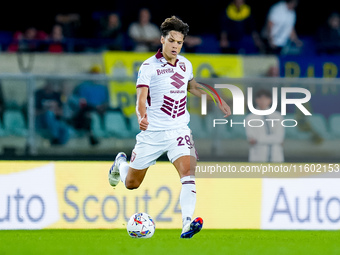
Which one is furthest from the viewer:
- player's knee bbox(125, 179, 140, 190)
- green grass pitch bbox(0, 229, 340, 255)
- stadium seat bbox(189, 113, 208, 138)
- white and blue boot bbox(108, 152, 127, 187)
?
stadium seat bbox(189, 113, 208, 138)

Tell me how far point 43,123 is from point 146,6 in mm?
7672

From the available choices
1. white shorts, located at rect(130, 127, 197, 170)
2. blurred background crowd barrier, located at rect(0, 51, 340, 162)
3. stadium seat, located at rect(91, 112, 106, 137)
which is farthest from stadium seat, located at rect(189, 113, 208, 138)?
white shorts, located at rect(130, 127, 197, 170)

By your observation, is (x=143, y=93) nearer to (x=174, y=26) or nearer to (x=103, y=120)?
(x=174, y=26)

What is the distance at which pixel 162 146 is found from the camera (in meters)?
8.47

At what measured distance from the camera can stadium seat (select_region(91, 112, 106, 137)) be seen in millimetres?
10953

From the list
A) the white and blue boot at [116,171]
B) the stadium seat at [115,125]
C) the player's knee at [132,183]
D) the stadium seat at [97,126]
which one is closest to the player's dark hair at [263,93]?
the stadium seat at [115,125]

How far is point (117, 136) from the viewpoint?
36.2ft

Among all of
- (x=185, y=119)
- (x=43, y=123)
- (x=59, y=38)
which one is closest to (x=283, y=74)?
(x=59, y=38)

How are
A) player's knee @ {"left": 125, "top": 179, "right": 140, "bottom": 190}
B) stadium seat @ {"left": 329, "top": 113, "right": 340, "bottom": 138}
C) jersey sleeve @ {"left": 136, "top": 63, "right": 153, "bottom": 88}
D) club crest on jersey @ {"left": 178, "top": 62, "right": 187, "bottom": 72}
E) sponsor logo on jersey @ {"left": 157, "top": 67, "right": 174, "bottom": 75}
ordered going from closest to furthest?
1. jersey sleeve @ {"left": 136, "top": 63, "right": 153, "bottom": 88}
2. sponsor logo on jersey @ {"left": 157, "top": 67, "right": 174, "bottom": 75}
3. club crest on jersey @ {"left": 178, "top": 62, "right": 187, "bottom": 72}
4. player's knee @ {"left": 125, "top": 179, "right": 140, "bottom": 190}
5. stadium seat @ {"left": 329, "top": 113, "right": 340, "bottom": 138}

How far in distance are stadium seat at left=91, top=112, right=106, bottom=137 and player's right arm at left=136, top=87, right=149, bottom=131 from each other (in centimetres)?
289

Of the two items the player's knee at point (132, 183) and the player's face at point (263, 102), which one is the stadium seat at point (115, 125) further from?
the player's knee at point (132, 183)

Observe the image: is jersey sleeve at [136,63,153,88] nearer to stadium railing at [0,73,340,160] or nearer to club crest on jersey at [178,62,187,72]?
club crest on jersey at [178,62,187,72]

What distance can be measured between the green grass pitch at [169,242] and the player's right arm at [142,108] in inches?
46.6

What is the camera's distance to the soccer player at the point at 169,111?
26.9 ft
